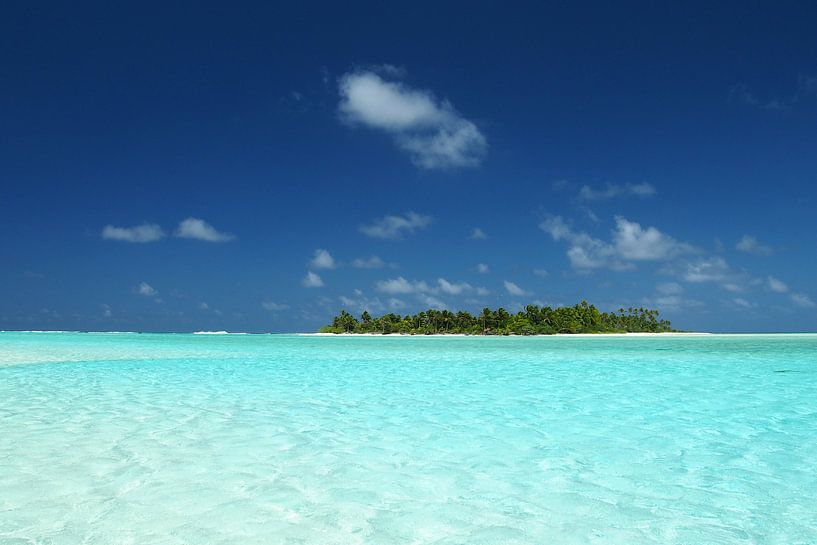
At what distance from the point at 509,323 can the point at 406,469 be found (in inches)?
4102

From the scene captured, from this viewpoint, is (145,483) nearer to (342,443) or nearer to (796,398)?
(342,443)

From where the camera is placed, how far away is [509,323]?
108 m

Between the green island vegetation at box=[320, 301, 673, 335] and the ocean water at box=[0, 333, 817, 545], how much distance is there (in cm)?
9574

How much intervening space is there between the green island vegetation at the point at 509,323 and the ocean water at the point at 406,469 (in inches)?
3769

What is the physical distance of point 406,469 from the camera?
583 centimetres

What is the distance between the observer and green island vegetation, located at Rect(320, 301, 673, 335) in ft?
346

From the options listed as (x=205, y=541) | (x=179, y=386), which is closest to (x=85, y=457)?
(x=205, y=541)

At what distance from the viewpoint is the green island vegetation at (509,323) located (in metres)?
106

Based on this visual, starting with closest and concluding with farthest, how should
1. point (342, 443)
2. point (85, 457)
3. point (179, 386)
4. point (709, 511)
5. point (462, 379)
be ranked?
point (709, 511)
point (85, 457)
point (342, 443)
point (179, 386)
point (462, 379)

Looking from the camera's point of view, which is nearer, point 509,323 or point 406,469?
point 406,469

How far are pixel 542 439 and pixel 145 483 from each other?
462 cm

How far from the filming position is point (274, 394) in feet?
38.8

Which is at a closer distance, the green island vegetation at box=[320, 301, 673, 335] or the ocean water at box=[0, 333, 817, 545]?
the ocean water at box=[0, 333, 817, 545]

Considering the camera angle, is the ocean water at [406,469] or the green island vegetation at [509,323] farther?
the green island vegetation at [509,323]
